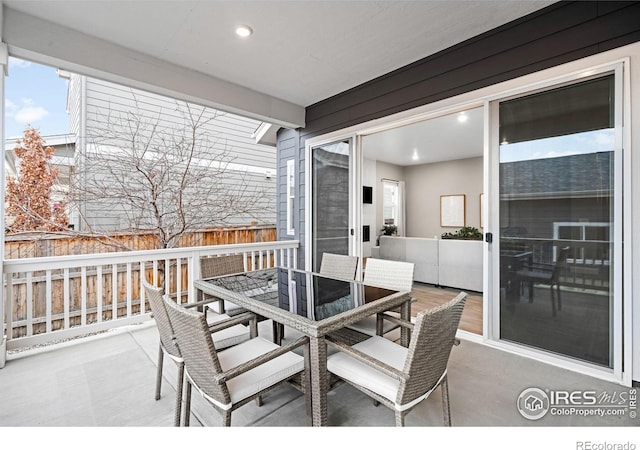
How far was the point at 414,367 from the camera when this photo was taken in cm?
129

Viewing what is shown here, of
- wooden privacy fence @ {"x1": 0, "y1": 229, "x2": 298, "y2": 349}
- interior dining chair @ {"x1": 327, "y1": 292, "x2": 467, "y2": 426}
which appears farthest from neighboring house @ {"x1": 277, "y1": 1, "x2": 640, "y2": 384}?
wooden privacy fence @ {"x1": 0, "y1": 229, "x2": 298, "y2": 349}

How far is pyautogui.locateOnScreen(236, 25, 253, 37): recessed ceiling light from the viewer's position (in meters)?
2.65

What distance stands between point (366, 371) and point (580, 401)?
1.60 meters

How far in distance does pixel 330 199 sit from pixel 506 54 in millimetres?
2584

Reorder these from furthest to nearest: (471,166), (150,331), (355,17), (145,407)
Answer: (471,166), (150,331), (355,17), (145,407)

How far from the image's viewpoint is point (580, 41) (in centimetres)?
227

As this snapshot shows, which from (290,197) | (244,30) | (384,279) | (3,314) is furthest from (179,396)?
(290,197)

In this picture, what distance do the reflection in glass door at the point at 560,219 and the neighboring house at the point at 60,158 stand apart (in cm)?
539

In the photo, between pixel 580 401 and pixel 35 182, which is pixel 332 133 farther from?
pixel 35 182

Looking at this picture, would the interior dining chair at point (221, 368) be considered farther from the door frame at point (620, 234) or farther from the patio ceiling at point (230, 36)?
the patio ceiling at point (230, 36)

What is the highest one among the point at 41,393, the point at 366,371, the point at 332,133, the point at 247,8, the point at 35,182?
the point at 247,8

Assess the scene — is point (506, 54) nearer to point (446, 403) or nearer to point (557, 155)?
point (557, 155)

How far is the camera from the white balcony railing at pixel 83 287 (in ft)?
9.00
